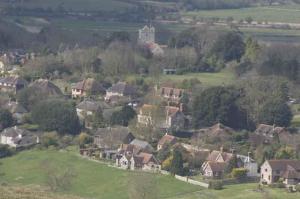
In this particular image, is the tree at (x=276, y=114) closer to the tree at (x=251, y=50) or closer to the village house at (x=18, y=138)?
the village house at (x=18, y=138)

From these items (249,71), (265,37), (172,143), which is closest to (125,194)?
(172,143)

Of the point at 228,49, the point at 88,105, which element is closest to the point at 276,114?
the point at 88,105

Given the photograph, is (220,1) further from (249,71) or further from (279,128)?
(279,128)

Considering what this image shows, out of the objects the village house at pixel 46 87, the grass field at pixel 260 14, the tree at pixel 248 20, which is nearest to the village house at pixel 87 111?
the village house at pixel 46 87

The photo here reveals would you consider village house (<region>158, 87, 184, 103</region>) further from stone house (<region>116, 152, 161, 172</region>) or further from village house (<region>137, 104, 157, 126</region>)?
stone house (<region>116, 152, 161, 172</region>)

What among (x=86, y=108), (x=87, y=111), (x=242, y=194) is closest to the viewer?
(x=242, y=194)

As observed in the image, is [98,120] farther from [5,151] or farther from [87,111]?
[5,151]

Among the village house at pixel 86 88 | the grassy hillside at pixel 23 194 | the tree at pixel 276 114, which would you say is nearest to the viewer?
the grassy hillside at pixel 23 194
